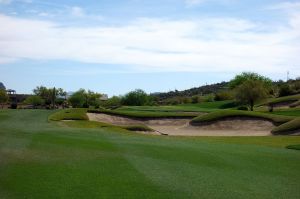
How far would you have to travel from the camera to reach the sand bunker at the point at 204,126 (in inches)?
2035

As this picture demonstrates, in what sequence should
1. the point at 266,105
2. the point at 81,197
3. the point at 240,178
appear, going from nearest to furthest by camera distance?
the point at 81,197
the point at 240,178
the point at 266,105

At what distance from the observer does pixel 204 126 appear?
55094 mm

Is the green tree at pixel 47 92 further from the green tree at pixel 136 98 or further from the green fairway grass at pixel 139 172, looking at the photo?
the green fairway grass at pixel 139 172

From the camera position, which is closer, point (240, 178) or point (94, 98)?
point (240, 178)

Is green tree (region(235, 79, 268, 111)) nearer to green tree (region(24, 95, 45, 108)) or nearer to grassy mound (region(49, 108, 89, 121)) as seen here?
grassy mound (region(49, 108, 89, 121))

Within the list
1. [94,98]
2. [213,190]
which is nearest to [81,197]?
[213,190]

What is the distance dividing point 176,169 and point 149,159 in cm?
238

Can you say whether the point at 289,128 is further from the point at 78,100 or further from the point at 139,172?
the point at 78,100

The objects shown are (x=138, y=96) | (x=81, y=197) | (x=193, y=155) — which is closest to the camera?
(x=81, y=197)

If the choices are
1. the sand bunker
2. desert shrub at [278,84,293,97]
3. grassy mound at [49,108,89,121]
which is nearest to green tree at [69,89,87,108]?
desert shrub at [278,84,293,97]

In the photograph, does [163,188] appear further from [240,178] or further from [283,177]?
[283,177]

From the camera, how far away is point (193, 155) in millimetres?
19422

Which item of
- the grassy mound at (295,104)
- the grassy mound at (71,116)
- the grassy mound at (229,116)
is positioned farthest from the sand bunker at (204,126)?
the grassy mound at (295,104)

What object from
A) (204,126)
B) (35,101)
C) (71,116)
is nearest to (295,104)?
(204,126)
